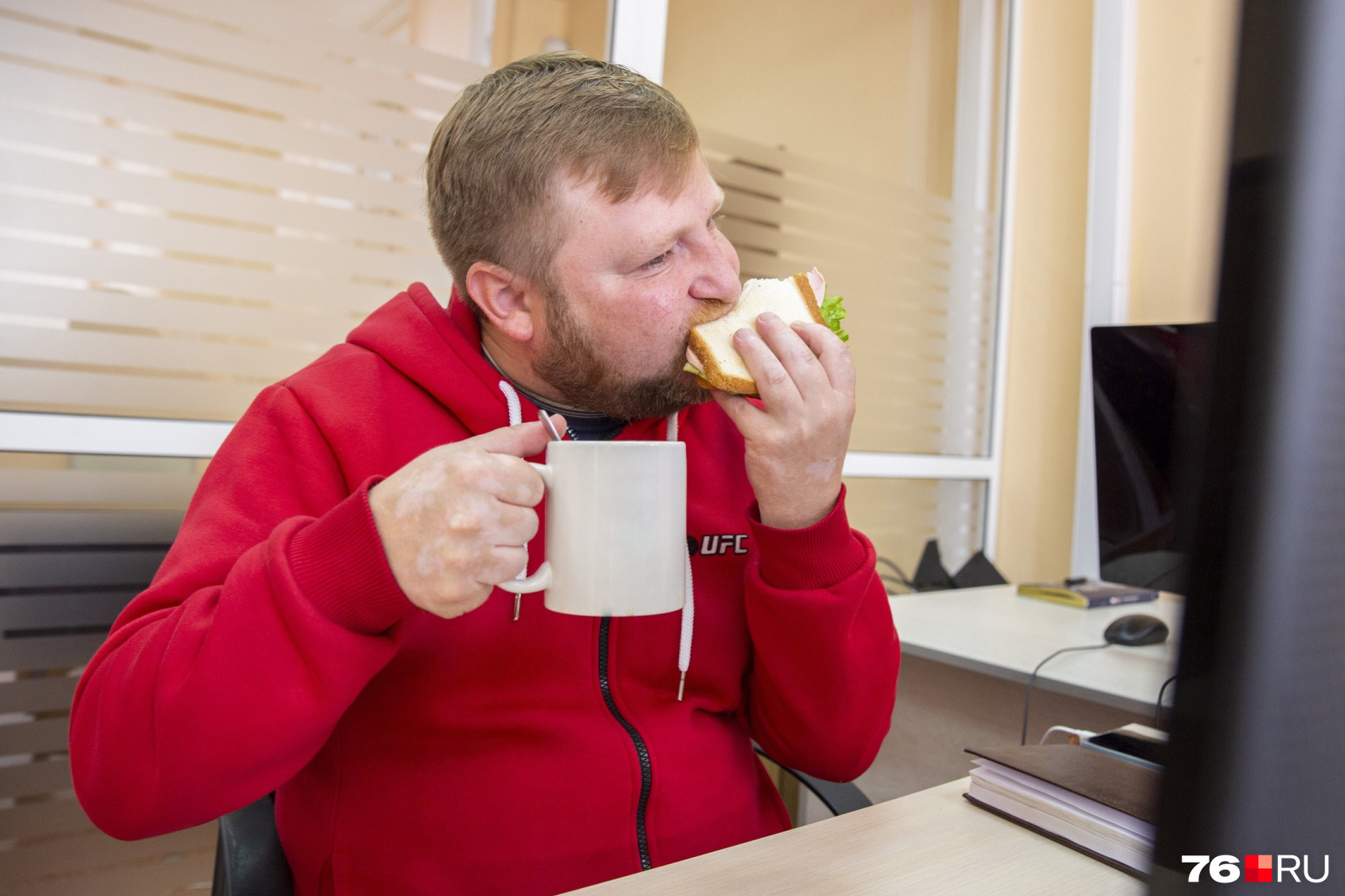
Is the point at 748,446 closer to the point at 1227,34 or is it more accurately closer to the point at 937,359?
the point at 1227,34

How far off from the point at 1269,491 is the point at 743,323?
30.0 inches

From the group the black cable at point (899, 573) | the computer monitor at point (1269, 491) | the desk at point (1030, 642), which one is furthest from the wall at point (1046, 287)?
the computer monitor at point (1269, 491)

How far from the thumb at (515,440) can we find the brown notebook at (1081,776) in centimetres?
48

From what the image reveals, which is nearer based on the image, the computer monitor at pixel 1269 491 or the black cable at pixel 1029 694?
the computer monitor at pixel 1269 491

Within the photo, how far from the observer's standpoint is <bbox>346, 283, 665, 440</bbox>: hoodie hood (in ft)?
3.26

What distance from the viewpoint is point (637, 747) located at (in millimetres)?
932

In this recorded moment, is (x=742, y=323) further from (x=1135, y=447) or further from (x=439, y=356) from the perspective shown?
(x=1135, y=447)

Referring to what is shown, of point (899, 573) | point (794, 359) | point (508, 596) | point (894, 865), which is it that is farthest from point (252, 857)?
point (899, 573)

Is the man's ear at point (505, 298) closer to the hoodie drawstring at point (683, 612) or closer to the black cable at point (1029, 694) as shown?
the hoodie drawstring at point (683, 612)

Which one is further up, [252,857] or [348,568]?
[348,568]

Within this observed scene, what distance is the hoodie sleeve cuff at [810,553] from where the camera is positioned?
92 centimetres

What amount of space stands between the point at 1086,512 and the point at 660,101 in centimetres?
245

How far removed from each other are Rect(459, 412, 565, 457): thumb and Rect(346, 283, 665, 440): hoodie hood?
286 mm

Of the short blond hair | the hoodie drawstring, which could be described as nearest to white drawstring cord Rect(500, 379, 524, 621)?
the hoodie drawstring
